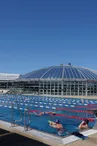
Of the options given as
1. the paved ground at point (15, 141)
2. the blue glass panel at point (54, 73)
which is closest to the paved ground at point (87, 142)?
the paved ground at point (15, 141)

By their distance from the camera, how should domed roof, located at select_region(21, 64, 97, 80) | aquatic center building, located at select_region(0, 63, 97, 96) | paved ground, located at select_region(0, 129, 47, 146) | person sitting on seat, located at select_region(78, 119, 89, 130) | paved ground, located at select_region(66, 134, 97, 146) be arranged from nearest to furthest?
paved ground, located at select_region(0, 129, 47, 146) < paved ground, located at select_region(66, 134, 97, 146) < person sitting on seat, located at select_region(78, 119, 89, 130) < aquatic center building, located at select_region(0, 63, 97, 96) < domed roof, located at select_region(21, 64, 97, 80)

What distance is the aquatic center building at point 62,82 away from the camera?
45.4 meters

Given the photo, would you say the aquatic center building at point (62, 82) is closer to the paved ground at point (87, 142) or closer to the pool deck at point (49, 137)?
the pool deck at point (49, 137)

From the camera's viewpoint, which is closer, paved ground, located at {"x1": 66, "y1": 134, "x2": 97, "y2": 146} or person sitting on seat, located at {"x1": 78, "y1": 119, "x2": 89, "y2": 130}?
paved ground, located at {"x1": 66, "y1": 134, "x2": 97, "y2": 146}

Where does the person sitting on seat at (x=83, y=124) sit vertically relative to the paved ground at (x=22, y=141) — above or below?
below

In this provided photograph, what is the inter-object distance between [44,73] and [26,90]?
545 cm

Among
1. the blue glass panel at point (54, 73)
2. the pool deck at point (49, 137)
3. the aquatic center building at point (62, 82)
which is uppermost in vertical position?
the blue glass panel at point (54, 73)

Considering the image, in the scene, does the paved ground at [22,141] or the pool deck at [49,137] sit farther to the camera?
the pool deck at [49,137]

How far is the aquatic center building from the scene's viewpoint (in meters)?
45.4

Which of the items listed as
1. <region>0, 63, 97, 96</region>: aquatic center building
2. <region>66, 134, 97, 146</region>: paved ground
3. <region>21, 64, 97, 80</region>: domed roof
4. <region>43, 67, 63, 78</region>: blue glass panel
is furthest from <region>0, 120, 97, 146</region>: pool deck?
<region>43, 67, 63, 78</region>: blue glass panel

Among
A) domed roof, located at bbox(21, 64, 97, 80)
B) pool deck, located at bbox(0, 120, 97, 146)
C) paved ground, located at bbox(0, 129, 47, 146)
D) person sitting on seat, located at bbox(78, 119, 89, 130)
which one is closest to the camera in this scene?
paved ground, located at bbox(0, 129, 47, 146)

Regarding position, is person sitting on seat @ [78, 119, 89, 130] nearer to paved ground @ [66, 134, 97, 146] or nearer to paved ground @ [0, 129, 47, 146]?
paved ground @ [66, 134, 97, 146]

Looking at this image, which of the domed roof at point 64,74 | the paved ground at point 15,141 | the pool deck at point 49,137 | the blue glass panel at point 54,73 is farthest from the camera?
the blue glass panel at point 54,73

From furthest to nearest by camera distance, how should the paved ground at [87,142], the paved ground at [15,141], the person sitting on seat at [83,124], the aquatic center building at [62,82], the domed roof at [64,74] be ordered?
1. the domed roof at [64,74]
2. the aquatic center building at [62,82]
3. the person sitting on seat at [83,124]
4. the paved ground at [87,142]
5. the paved ground at [15,141]
